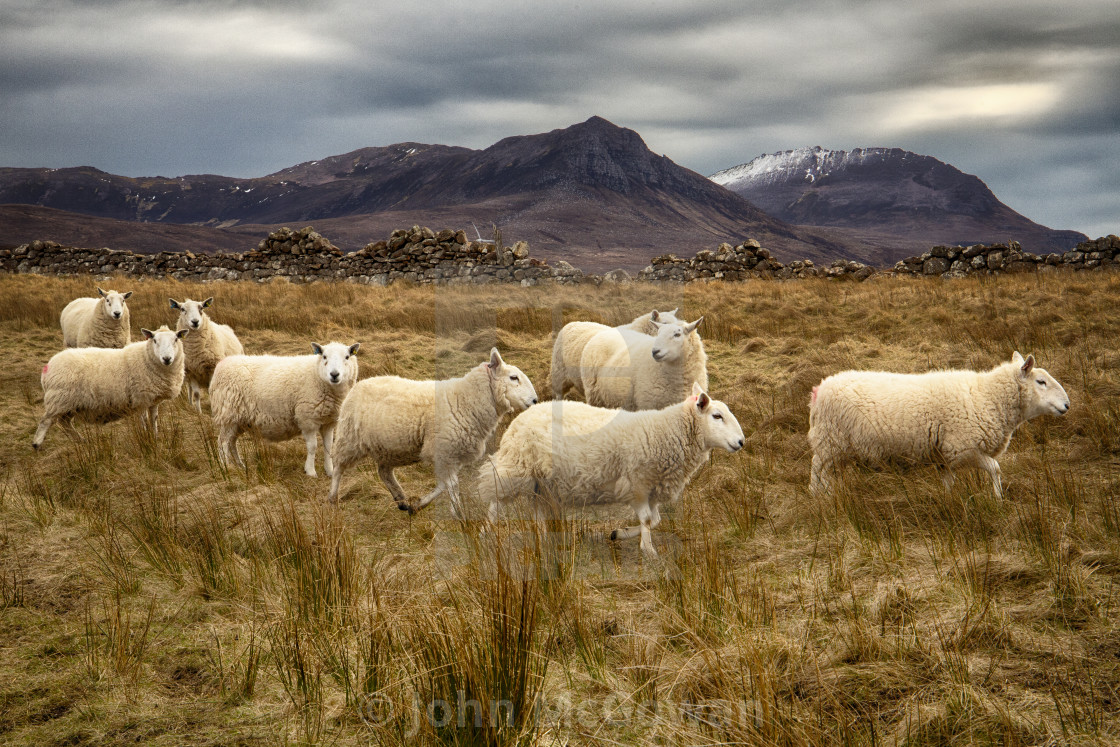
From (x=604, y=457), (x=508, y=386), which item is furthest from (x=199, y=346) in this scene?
(x=604, y=457)

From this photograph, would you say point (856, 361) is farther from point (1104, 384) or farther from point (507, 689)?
point (507, 689)

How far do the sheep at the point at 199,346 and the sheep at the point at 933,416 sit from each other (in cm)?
769

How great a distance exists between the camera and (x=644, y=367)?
7344 millimetres

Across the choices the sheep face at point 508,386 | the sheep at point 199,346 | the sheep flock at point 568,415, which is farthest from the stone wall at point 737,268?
the sheep face at point 508,386

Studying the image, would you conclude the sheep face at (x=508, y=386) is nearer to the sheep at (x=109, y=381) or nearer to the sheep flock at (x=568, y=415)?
the sheep flock at (x=568, y=415)

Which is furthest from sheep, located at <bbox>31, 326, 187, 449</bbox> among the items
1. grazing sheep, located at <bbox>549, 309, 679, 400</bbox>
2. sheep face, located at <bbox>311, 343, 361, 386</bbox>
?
grazing sheep, located at <bbox>549, 309, 679, 400</bbox>

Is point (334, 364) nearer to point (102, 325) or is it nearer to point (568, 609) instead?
point (568, 609)

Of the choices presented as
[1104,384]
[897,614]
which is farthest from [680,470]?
[1104,384]

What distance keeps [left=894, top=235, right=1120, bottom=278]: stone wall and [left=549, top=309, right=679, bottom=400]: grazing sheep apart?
15.1 m

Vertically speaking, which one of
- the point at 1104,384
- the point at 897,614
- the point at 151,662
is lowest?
the point at 151,662

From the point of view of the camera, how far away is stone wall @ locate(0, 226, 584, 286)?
75.4ft

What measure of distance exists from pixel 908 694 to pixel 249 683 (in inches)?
109

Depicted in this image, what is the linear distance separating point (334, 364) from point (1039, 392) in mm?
6153

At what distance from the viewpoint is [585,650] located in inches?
128
